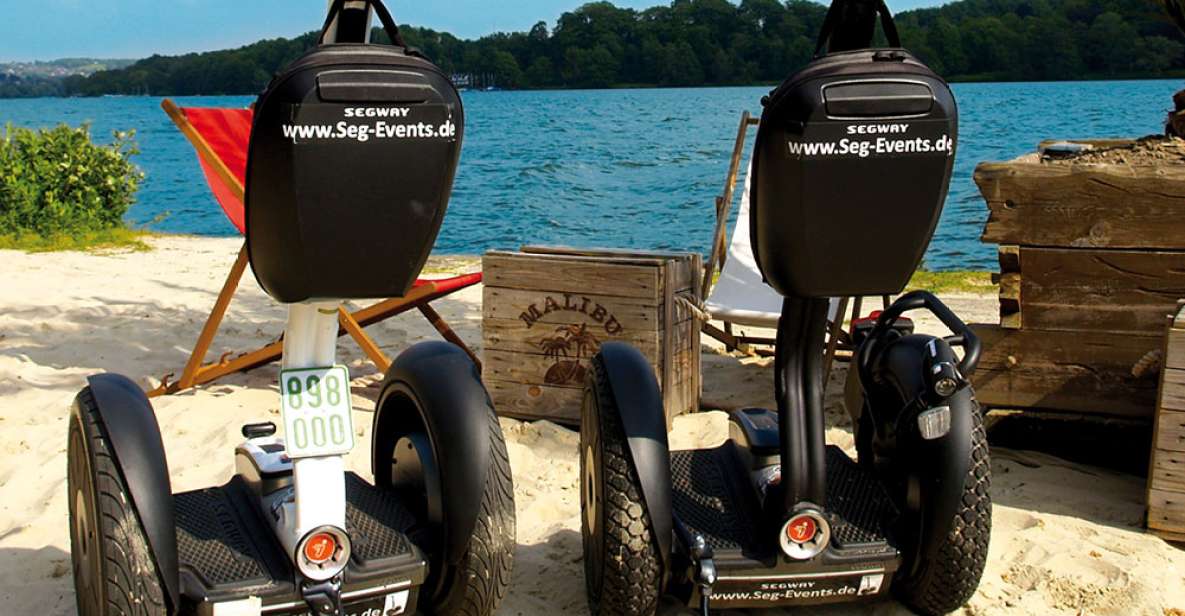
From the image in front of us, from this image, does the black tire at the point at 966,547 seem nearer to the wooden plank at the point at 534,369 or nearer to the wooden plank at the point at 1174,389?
the wooden plank at the point at 1174,389

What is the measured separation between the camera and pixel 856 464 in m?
3.69

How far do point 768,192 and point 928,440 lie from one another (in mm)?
883

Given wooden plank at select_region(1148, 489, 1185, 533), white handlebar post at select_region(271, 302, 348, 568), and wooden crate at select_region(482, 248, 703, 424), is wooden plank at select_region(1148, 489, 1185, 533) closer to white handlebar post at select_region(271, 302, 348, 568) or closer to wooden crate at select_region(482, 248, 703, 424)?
wooden crate at select_region(482, 248, 703, 424)

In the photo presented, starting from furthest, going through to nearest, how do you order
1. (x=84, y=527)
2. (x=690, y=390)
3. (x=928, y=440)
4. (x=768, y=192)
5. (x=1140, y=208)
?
(x=690, y=390)
(x=1140, y=208)
(x=928, y=440)
(x=84, y=527)
(x=768, y=192)

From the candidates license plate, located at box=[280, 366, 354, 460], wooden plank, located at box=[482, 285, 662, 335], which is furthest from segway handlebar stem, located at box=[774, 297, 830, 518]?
wooden plank, located at box=[482, 285, 662, 335]

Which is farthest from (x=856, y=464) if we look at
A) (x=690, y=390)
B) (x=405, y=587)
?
(x=690, y=390)

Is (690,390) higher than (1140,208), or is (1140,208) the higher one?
(1140,208)

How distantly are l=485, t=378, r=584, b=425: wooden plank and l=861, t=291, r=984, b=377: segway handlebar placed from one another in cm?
186

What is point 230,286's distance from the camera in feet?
18.5

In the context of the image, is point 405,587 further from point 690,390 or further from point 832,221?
point 690,390

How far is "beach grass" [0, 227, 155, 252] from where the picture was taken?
35.2 ft

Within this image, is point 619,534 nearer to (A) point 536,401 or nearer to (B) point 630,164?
(A) point 536,401

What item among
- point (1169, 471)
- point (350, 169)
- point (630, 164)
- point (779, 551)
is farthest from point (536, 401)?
point (630, 164)

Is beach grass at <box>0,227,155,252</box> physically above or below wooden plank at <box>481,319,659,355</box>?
below
